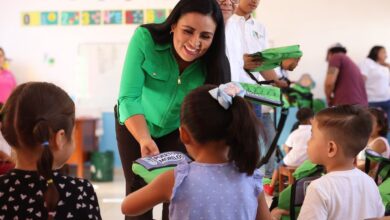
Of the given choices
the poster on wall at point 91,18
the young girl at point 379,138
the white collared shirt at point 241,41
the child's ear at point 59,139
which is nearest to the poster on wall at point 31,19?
the poster on wall at point 91,18

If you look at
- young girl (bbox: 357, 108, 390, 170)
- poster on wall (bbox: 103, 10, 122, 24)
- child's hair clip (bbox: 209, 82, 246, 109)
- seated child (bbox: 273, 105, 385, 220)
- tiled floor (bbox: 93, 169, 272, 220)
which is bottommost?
tiled floor (bbox: 93, 169, 272, 220)

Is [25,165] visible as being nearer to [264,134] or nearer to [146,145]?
[146,145]

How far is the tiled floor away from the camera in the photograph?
357cm

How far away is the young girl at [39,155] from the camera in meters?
1.21

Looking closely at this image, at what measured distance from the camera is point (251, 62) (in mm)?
2025

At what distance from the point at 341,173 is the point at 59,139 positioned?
95cm

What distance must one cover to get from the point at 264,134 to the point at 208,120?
18cm

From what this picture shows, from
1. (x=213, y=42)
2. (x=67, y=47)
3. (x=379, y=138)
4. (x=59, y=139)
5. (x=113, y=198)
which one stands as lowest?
(x=113, y=198)

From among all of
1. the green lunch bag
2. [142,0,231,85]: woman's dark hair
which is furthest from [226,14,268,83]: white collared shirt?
the green lunch bag

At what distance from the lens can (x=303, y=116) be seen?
4.34 m

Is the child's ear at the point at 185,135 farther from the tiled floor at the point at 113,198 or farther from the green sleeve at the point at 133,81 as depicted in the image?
the tiled floor at the point at 113,198

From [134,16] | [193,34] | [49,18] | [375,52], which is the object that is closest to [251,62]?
[193,34]

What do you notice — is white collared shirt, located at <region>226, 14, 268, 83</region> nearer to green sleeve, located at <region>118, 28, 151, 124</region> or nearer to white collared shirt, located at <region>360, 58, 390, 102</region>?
green sleeve, located at <region>118, 28, 151, 124</region>

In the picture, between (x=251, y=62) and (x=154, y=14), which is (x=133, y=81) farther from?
(x=154, y=14)
